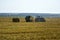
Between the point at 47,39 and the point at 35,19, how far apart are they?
4583mm

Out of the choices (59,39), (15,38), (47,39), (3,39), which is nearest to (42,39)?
(47,39)

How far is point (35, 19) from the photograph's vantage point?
29.7 feet

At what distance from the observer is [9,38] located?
4621 millimetres

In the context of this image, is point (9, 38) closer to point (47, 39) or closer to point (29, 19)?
point (47, 39)

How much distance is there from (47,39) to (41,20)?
4358 mm

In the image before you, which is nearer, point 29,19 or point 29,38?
point 29,38

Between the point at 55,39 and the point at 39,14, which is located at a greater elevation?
the point at 39,14

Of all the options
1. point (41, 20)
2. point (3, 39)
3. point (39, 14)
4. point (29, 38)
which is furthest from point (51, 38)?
point (39, 14)

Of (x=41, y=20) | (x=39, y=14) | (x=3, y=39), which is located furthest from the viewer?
(x=39, y=14)

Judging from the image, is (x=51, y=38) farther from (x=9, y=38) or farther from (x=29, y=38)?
(x=9, y=38)

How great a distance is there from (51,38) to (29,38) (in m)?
0.63

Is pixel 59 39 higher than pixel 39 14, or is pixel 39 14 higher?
pixel 39 14

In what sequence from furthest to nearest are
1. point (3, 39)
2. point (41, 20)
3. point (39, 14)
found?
1. point (39, 14)
2. point (41, 20)
3. point (3, 39)

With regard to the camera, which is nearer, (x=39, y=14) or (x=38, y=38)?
(x=38, y=38)
